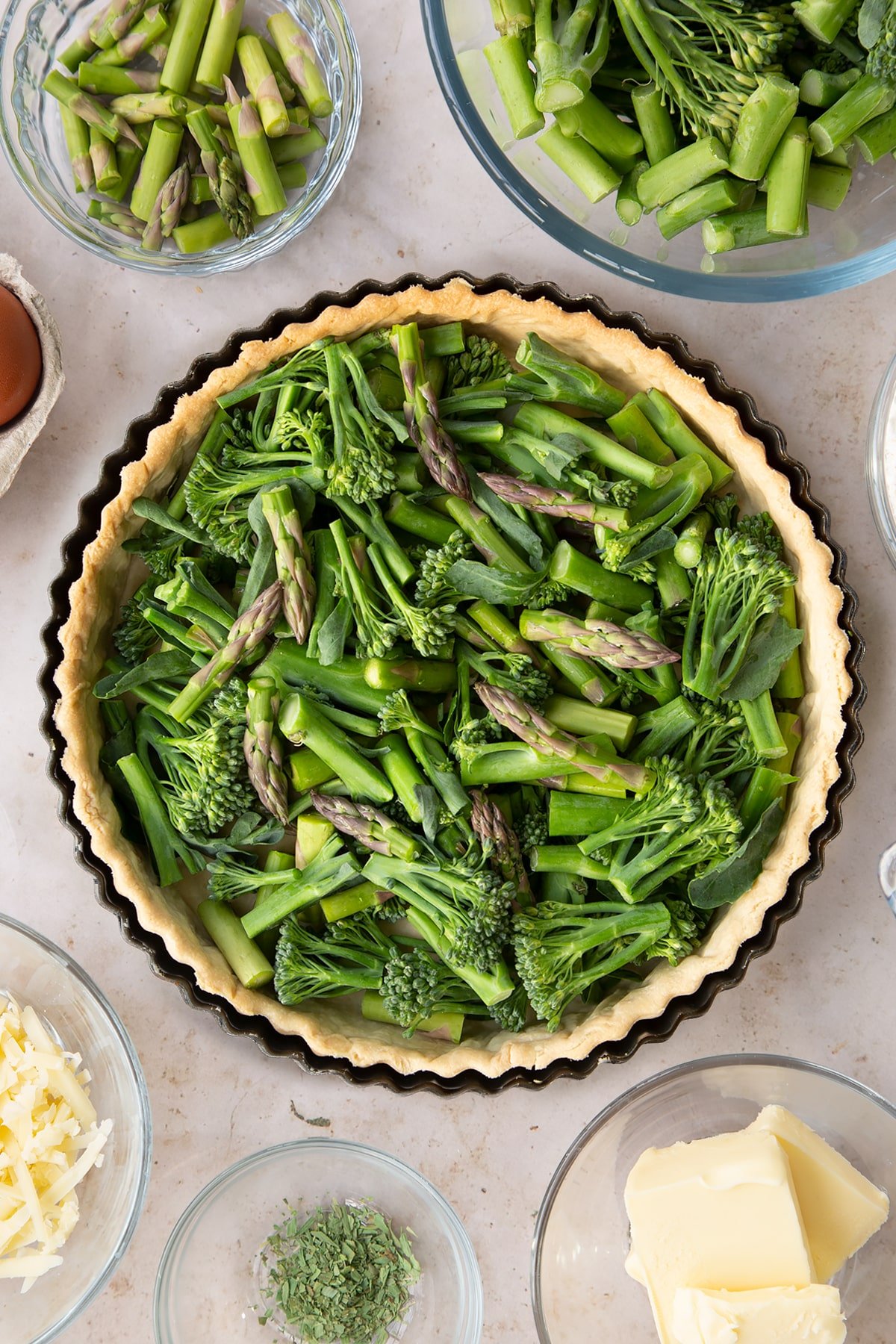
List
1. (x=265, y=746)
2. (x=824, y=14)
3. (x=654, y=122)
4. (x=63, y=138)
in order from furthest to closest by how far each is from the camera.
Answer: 1. (x=63, y=138)
2. (x=265, y=746)
3. (x=654, y=122)
4. (x=824, y=14)

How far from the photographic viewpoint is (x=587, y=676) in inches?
111

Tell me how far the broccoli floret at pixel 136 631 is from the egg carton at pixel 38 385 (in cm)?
49

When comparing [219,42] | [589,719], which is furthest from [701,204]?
[219,42]

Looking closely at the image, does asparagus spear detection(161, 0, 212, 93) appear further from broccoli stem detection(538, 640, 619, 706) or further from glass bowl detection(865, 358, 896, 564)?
glass bowl detection(865, 358, 896, 564)

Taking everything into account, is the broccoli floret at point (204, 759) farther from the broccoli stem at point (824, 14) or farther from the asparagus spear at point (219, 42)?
the broccoli stem at point (824, 14)

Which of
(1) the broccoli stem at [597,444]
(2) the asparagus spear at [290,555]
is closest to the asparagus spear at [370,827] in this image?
(2) the asparagus spear at [290,555]

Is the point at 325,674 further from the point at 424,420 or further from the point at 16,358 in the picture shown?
the point at 16,358

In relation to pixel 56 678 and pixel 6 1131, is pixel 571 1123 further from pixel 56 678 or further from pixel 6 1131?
pixel 56 678

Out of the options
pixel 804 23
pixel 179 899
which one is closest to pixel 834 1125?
pixel 179 899

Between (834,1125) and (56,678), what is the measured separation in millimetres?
2367

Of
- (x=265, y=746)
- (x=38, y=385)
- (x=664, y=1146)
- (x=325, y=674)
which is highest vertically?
(x=38, y=385)

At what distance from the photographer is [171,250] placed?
309 cm

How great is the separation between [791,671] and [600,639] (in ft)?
1.71

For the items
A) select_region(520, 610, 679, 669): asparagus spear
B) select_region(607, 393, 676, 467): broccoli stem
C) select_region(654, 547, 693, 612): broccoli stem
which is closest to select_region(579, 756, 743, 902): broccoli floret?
select_region(520, 610, 679, 669): asparagus spear
